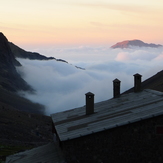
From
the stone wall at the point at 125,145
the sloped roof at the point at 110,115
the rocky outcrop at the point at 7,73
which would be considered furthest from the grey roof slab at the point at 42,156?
the rocky outcrop at the point at 7,73

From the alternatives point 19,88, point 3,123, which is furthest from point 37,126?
point 19,88

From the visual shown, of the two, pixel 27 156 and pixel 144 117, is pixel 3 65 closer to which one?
pixel 27 156

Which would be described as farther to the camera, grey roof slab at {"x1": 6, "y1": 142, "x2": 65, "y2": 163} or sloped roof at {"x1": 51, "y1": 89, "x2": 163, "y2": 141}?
grey roof slab at {"x1": 6, "y1": 142, "x2": 65, "y2": 163}

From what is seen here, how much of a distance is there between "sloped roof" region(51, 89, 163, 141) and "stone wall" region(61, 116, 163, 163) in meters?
0.53

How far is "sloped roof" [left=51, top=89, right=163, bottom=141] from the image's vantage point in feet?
66.9

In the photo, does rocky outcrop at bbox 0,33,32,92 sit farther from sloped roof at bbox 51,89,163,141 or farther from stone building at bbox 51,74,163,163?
stone building at bbox 51,74,163,163

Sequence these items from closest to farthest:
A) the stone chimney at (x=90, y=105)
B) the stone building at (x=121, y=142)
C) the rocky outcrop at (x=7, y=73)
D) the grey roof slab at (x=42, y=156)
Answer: the stone building at (x=121, y=142), the grey roof slab at (x=42, y=156), the stone chimney at (x=90, y=105), the rocky outcrop at (x=7, y=73)

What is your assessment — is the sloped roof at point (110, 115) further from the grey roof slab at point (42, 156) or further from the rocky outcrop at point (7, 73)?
the rocky outcrop at point (7, 73)

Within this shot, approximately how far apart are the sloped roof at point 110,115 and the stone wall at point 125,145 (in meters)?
0.53

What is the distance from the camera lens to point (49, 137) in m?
62.6

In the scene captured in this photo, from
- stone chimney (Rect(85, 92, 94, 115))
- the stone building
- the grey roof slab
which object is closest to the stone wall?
the stone building

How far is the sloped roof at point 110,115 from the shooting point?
20378mm

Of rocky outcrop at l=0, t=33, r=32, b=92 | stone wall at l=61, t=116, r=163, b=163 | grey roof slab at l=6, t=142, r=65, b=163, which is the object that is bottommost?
rocky outcrop at l=0, t=33, r=32, b=92

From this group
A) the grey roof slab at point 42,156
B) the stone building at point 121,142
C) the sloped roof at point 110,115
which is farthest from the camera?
the grey roof slab at point 42,156
